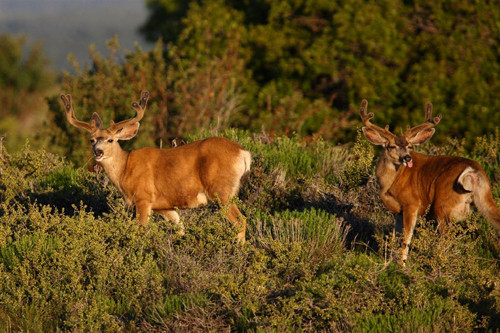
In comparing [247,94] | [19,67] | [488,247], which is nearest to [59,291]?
[488,247]

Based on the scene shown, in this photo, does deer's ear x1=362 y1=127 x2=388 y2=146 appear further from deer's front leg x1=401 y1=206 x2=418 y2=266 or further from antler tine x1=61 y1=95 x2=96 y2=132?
antler tine x1=61 y1=95 x2=96 y2=132

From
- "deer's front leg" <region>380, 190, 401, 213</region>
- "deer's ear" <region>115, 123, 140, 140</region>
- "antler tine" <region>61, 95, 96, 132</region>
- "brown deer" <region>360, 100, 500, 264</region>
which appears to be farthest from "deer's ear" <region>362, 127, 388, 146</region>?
"antler tine" <region>61, 95, 96, 132</region>

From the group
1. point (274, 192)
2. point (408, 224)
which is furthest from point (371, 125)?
point (274, 192)

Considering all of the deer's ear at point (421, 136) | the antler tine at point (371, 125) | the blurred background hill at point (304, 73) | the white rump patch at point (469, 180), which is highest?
the antler tine at point (371, 125)

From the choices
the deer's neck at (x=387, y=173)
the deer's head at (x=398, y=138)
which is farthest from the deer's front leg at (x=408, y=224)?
the deer's head at (x=398, y=138)

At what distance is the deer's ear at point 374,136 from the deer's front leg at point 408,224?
0.92 m

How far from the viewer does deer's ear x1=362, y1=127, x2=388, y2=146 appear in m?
8.73

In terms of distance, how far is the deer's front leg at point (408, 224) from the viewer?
7.96 meters

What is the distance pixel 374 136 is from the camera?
8797 mm

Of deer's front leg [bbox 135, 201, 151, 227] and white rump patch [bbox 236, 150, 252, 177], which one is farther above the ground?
white rump patch [bbox 236, 150, 252, 177]

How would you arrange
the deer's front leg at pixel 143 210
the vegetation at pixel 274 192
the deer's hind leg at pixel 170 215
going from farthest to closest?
the deer's hind leg at pixel 170 215
the deer's front leg at pixel 143 210
the vegetation at pixel 274 192

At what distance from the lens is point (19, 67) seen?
136ft

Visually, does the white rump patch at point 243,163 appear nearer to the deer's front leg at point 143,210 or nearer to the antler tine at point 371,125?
the deer's front leg at point 143,210

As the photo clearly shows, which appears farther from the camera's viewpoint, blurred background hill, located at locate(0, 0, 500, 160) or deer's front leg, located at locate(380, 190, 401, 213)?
blurred background hill, located at locate(0, 0, 500, 160)
